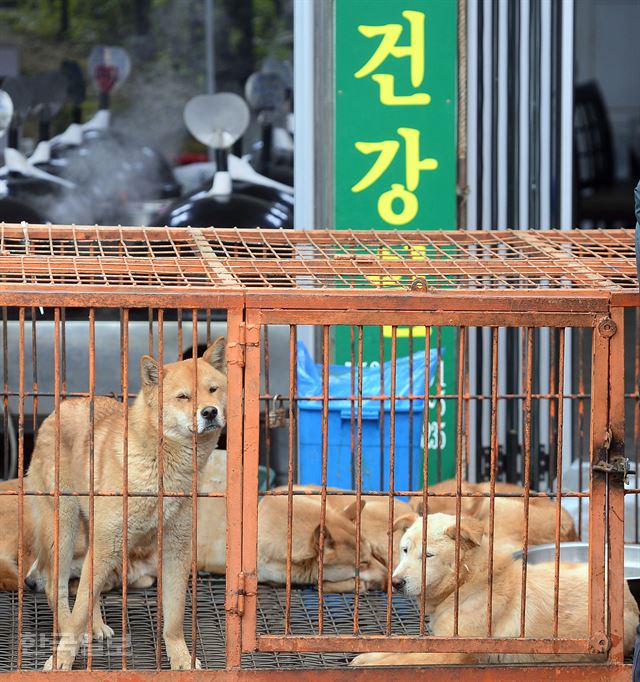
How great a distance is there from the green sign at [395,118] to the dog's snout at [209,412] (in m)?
2.26

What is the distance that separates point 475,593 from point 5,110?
462 centimetres

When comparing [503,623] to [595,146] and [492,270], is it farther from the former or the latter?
[595,146]

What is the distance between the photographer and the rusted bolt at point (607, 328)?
3.89 m

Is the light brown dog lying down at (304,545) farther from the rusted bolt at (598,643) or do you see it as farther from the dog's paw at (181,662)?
the rusted bolt at (598,643)

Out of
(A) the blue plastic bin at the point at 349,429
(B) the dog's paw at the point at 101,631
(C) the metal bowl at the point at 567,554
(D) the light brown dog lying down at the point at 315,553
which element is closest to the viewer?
(B) the dog's paw at the point at 101,631

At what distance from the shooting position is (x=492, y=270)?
4.43 m

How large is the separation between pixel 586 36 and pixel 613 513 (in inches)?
494

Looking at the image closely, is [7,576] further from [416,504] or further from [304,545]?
[416,504]

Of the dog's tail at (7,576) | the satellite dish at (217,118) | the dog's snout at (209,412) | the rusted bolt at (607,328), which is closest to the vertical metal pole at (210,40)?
the satellite dish at (217,118)

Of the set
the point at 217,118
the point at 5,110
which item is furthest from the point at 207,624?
the point at 5,110

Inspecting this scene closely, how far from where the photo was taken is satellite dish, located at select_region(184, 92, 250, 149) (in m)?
7.62

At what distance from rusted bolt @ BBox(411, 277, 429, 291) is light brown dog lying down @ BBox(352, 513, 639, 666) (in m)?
0.81

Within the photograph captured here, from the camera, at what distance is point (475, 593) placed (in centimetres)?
420

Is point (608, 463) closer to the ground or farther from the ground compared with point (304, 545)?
farther from the ground
